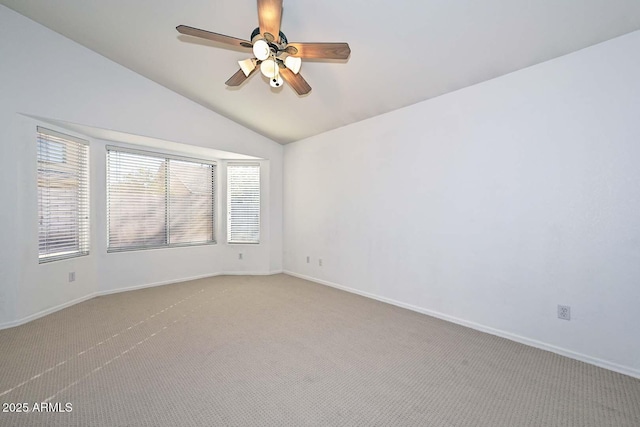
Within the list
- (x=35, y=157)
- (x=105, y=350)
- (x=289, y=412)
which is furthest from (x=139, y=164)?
(x=289, y=412)

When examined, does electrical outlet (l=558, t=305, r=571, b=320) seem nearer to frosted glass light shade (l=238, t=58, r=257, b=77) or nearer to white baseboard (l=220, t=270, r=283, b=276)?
frosted glass light shade (l=238, t=58, r=257, b=77)

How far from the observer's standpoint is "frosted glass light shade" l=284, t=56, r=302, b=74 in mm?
2400

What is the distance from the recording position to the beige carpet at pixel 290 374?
1.75 metres

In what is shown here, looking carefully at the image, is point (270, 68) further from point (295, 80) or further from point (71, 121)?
point (71, 121)

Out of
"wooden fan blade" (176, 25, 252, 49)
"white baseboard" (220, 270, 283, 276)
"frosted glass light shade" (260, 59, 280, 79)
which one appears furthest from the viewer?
"white baseboard" (220, 270, 283, 276)

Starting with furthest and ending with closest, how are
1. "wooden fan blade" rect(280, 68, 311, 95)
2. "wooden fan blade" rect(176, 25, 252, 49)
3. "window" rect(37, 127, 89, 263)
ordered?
"window" rect(37, 127, 89, 263) < "wooden fan blade" rect(280, 68, 311, 95) < "wooden fan blade" rect(176, 25, 252, 49)

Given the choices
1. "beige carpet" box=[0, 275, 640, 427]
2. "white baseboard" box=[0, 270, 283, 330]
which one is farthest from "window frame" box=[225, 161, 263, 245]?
"beige carpet" box=[0, 275, 640, 427]

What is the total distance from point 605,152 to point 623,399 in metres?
1.78

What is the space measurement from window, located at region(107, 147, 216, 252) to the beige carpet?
4.73 ft

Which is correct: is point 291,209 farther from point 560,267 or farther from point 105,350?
point 560,267

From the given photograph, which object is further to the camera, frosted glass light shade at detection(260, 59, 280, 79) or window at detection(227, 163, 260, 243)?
window at detection(227, 163, 260, 243)

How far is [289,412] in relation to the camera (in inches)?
69.6

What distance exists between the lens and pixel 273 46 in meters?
2.23

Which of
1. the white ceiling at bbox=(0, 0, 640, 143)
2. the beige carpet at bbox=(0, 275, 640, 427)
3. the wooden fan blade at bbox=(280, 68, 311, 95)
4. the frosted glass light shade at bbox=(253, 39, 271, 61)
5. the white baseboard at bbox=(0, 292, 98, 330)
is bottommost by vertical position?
the beige carpet at bbox=(0, 275, 640, 427)
